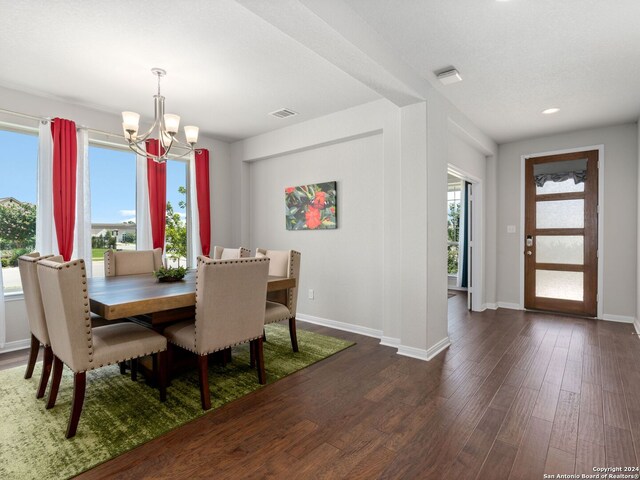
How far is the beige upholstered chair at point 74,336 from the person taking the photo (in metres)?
1.88

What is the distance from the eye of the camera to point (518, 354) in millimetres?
3281

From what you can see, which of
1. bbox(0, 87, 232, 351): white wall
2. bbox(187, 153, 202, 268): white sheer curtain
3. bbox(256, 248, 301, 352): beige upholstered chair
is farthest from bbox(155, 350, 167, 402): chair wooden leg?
bbox(187, 153, 202, 268): white sheer curtain

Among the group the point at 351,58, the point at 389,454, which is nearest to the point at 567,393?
the point at 389,454

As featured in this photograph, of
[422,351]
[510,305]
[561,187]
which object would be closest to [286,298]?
[422,351]

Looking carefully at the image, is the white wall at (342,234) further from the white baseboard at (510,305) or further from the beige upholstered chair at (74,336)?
the white baseboard at (510,305)

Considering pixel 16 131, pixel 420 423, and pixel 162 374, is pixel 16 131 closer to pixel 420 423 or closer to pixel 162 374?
pixel 162 374

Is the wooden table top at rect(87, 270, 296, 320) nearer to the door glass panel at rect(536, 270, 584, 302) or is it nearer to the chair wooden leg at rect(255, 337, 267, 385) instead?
the chair wooden leg at rect(255, 337, 267, 385)

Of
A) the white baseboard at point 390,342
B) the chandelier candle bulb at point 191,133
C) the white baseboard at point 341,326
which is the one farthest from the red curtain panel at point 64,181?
the white baseboard at point 390,342

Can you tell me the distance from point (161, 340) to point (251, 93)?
98.0 inches

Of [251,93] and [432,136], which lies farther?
[251,93]

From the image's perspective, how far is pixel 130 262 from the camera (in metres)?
3.56

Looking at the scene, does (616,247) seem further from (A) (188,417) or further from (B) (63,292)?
(B) (63,292)

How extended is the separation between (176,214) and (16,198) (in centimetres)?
168

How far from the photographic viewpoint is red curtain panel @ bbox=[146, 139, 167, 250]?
13.8 feet
